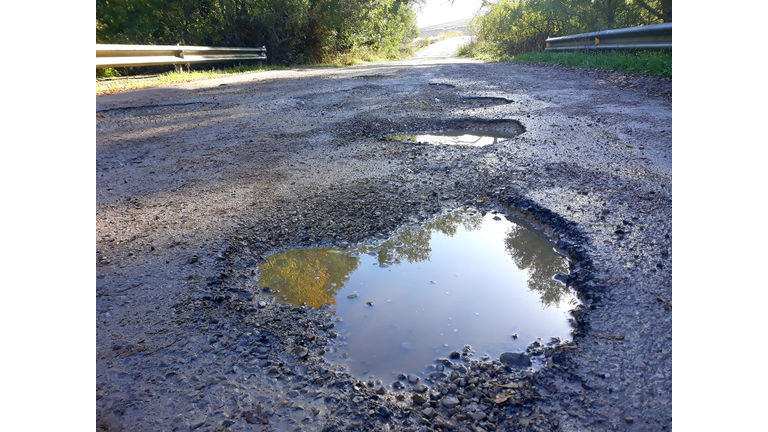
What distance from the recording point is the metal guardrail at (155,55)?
7.64 m

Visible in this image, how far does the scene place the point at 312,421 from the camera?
122 centimetres

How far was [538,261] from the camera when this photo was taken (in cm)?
211

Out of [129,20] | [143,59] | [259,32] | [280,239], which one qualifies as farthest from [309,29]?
[280,239]

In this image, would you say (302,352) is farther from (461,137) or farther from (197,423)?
(461,137)

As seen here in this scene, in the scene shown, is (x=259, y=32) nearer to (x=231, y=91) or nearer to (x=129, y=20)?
(x=129, y=20)

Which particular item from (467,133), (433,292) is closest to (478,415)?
(433,292)

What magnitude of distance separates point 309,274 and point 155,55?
9.07 meters

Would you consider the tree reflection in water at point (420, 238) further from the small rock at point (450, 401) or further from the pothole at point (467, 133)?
the pothole at point (467, 133)

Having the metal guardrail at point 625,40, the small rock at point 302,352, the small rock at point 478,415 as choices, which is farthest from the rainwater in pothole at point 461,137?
the metal guardrail at point 625,40

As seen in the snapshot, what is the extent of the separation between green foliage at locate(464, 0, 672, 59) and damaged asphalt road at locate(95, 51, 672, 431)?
316 inches

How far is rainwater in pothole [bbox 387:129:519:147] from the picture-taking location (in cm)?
396

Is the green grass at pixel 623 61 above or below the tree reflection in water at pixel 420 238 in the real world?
above

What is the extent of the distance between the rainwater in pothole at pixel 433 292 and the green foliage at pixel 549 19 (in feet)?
32.3

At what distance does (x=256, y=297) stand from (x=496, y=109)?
4058 mm
